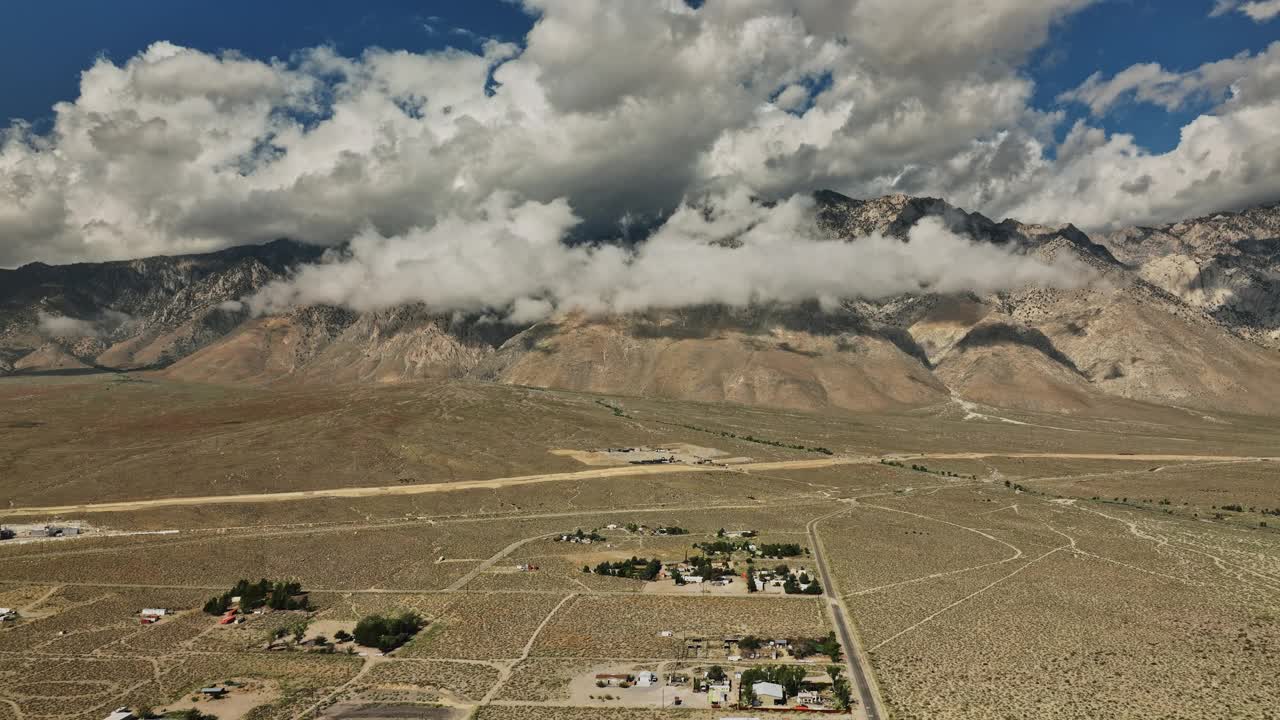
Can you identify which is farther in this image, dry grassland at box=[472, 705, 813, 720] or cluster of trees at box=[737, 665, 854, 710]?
cluster of trees at box=[737, 665, 854, 710]

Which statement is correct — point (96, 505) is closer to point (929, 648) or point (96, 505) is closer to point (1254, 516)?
point (929, 648)

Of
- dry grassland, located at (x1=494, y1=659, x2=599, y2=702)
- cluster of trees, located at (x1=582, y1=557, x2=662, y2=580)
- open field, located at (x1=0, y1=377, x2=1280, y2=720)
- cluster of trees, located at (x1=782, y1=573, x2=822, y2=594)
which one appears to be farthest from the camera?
cluster of trees, located at (x1=582, y1=557, x2=662, y2=580)

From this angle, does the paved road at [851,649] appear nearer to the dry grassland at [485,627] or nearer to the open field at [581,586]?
the open field at [581,586]

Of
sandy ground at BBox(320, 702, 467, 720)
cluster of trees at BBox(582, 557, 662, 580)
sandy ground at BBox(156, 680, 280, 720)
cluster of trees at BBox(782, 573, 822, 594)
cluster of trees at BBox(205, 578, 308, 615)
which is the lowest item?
sandy ground at BBox(156, 680, 280, 720)

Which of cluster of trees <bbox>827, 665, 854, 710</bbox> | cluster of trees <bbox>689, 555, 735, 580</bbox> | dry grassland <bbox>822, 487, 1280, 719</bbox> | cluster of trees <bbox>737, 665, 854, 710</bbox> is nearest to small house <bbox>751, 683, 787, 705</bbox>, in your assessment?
cluster of trees <bbox>737, 665, 854, 710</bbox>

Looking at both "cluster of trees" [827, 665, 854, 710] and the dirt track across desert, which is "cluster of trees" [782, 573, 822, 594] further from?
the dirt track across desert
